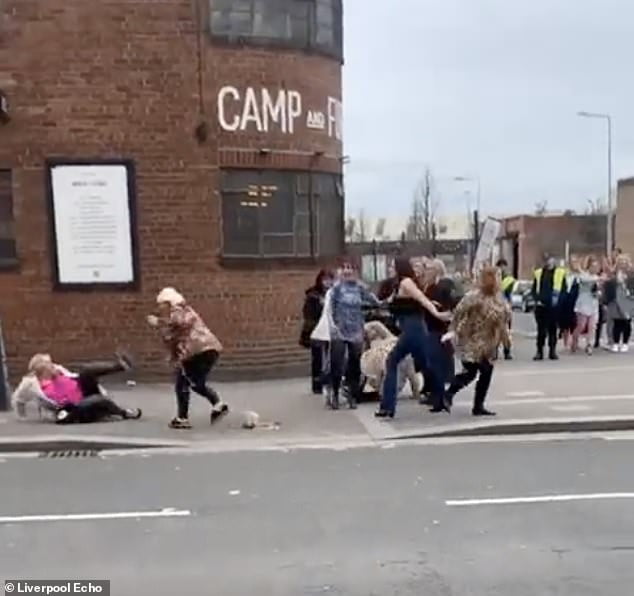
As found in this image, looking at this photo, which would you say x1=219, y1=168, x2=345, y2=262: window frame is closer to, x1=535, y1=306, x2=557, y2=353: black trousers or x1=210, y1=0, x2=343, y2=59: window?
x1=210, y1=0, x2=343, y2=59: window

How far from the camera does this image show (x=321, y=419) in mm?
10555

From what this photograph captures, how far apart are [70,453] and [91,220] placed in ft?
14.8

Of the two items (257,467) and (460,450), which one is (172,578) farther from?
(460,450)

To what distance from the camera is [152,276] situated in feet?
43.8

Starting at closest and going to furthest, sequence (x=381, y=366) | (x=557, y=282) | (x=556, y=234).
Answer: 1. (x=381, y=366)
2. (x=557, y=282)
3. (x=556, y=234)

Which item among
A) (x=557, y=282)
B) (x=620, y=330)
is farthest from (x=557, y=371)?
(x=620, y=330)

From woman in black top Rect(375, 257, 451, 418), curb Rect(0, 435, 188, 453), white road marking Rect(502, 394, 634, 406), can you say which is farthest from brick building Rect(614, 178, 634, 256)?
curb Rect(0, 435, 188, 453)

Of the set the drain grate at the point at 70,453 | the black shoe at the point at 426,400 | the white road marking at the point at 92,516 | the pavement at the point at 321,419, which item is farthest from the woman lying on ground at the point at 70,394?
the white road marking at the point at 92,516

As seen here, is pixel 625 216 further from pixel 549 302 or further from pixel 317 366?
pixel 317 366

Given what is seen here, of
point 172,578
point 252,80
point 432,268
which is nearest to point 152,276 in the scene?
point 252,80

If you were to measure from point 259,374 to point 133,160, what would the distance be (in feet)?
10.8

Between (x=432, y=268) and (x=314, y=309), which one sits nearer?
(x=432, y=268)

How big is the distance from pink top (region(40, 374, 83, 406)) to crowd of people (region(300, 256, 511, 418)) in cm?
267

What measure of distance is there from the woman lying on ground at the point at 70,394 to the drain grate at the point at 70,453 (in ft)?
3.56
